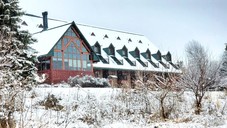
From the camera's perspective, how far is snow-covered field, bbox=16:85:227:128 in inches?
504

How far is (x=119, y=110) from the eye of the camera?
1536 centimetres

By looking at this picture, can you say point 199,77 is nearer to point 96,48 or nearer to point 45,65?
point 45,65

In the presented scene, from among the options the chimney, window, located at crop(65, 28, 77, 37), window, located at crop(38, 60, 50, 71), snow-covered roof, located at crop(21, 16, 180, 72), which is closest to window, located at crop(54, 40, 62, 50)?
snow-covered roof, located at crop(21, 16, 180, 72)

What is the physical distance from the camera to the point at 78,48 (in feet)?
115

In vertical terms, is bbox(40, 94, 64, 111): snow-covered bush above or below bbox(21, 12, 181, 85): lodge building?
below

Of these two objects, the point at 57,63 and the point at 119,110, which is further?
the point at 57,63

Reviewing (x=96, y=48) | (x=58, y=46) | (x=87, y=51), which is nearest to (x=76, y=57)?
(x=87, y=51)

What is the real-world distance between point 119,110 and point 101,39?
95.1 feet

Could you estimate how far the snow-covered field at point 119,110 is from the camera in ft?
42.0

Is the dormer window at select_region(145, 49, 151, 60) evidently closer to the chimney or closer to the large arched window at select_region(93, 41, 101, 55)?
the large arched window at select_region(93, 41, 101, 55)

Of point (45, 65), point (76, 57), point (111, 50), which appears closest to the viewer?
point (45, 65)

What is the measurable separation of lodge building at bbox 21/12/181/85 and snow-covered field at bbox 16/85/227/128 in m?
7.96

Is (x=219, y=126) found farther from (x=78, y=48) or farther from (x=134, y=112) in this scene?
(x=78, y=48)

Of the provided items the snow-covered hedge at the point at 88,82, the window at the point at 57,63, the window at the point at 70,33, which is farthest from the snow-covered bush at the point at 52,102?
A: the window at the point at 70,33
